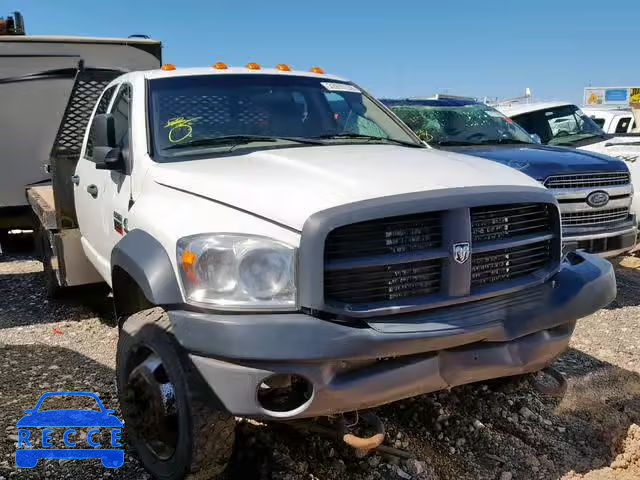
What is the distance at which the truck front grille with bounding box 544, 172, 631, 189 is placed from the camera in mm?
5793

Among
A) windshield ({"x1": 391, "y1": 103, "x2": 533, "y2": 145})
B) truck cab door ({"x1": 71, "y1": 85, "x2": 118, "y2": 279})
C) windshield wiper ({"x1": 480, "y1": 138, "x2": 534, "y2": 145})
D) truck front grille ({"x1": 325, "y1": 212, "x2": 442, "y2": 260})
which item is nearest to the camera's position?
truck front grille ({"x1": 325, "y1": 212, "x2": 442, "y2": 260})

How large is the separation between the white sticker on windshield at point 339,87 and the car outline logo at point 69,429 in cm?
250

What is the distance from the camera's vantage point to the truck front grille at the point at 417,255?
2.51 m

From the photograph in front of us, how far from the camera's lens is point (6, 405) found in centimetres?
382

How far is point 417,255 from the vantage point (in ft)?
8.54

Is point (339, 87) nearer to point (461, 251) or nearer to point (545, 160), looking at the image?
point (461, 251)

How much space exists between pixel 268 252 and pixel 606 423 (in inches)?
94.7

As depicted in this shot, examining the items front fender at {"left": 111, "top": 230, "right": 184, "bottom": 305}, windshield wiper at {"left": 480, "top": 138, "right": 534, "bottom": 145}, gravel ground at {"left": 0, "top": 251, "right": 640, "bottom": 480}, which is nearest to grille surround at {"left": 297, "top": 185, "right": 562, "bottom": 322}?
front fender at {"left": 111, "top": 230, "right": 184, "bottom": 305}

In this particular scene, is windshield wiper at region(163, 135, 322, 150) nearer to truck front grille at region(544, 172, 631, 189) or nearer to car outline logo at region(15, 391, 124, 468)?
car outline logo at region(15, 391, 124, 468)

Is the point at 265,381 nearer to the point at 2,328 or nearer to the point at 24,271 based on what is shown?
the point at 2,328

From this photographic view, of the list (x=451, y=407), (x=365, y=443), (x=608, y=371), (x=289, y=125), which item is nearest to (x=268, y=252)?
(x=365, y=443)

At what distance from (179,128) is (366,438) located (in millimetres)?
1966

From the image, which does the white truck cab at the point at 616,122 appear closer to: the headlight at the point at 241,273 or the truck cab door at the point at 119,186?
the truck cab door at the point at 119,186

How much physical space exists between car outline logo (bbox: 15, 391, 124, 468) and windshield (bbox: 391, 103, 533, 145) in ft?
15.1
